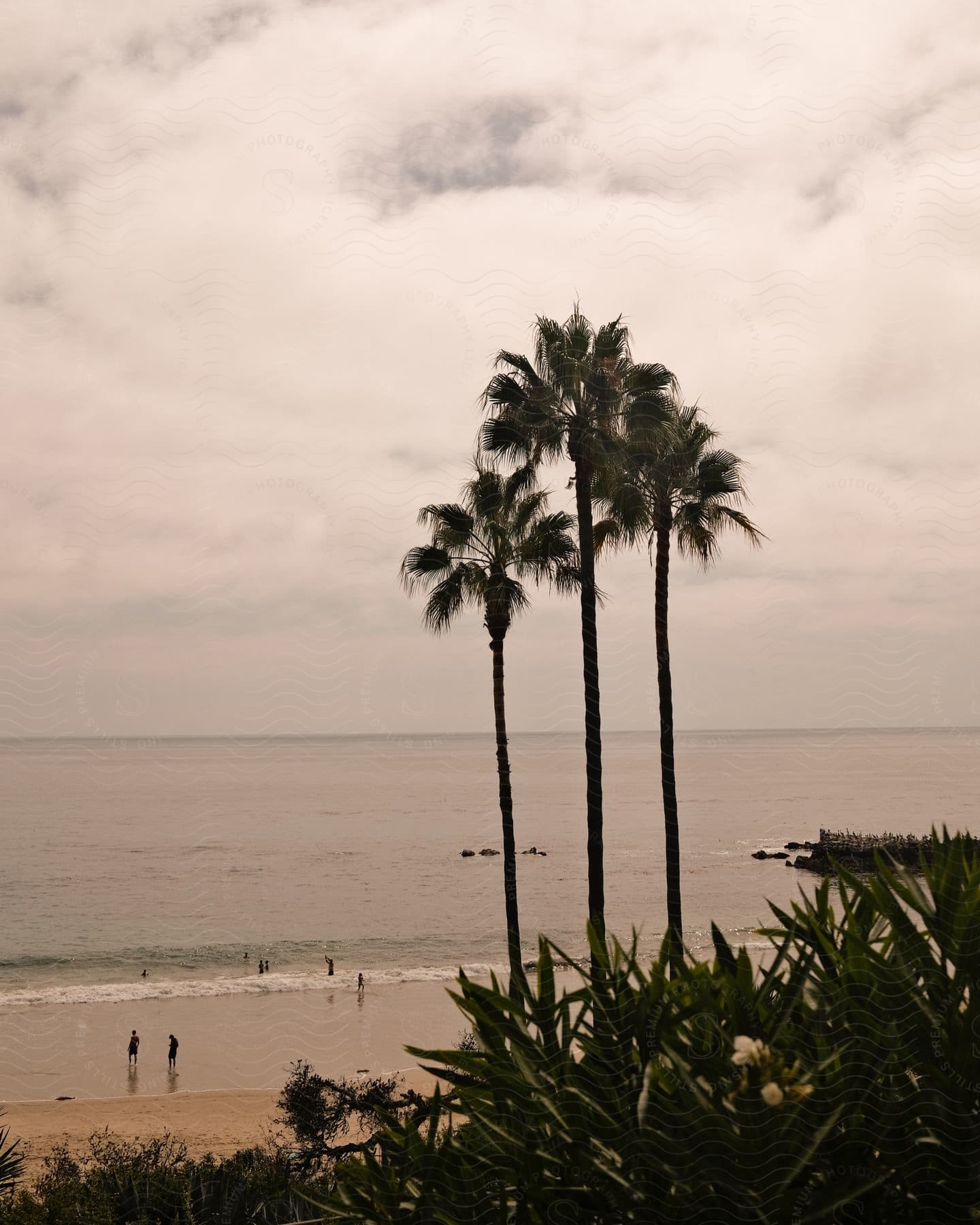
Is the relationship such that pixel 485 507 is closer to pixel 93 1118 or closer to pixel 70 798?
pixel 93 1118

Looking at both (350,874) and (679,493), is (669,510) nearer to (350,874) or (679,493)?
(679,493)

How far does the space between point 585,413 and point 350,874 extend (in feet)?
163

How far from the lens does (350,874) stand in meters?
60.4

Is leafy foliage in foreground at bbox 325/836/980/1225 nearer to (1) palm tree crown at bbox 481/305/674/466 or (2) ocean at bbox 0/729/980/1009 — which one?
(2) ocean at bbox 0/729/980/1009

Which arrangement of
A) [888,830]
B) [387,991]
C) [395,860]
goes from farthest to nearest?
[888,830] < [395,860] < [387,991]

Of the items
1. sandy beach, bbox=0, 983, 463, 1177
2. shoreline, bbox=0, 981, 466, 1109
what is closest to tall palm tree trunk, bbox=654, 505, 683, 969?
sandy beach, bbox=0, 983, 463, 1177

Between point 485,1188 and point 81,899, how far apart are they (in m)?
52.6

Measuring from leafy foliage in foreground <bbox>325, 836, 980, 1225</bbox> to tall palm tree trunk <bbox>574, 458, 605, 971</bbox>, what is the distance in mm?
10636

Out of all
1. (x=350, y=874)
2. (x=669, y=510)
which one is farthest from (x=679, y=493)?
(x=350, y=874)

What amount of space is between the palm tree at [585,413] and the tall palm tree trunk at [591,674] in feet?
0.05

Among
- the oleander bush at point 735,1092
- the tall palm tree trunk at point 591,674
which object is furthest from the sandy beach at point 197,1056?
the oleander bush at point 735,1092

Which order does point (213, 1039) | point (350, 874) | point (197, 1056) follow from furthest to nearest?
point (350, 874) < point (213, 1039) < point (197, 1056)

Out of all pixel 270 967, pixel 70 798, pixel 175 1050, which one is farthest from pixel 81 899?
pixel 70 798

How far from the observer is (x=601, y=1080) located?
3.69 m
